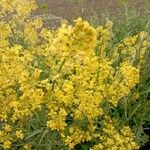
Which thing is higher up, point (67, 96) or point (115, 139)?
point (67, 96)

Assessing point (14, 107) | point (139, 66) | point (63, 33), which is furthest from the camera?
point (139, 66)

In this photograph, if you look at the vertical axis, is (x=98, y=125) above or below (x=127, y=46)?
below

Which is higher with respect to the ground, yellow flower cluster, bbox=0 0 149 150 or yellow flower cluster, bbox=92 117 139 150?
yellow flower cluster, bbox=0 0 149 150

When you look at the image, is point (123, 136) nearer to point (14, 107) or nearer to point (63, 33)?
point (14, 107)

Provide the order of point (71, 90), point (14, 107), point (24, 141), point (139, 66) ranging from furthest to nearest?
point (139, 66)
point (24, 141)
point (14, 107)
point (71, 90)

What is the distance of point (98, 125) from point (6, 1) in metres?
1.32

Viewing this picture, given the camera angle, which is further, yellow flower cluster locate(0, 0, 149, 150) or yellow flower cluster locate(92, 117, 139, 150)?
yellow flower cluster locate(92, 117, 139, 150)

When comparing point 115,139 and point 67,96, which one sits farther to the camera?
point 115,139

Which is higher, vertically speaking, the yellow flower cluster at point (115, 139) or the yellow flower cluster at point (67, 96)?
the yellow flower cluster at point (67, 96)

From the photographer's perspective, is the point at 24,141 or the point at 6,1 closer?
the point at 24,141

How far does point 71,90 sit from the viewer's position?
330 centimetres

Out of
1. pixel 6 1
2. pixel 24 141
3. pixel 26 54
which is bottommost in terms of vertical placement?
pixel 24 141

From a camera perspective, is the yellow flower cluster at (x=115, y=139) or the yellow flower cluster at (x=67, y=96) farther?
the yellow flower cluster at (x=115, y=139)

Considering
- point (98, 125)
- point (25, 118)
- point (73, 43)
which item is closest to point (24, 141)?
point (25, 118)
